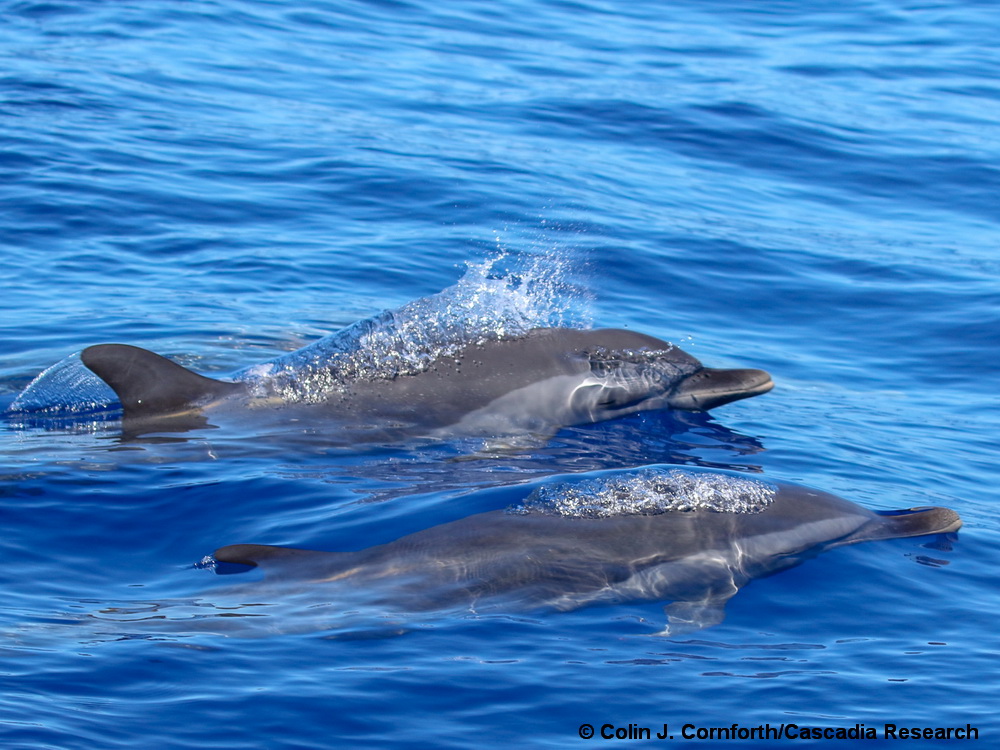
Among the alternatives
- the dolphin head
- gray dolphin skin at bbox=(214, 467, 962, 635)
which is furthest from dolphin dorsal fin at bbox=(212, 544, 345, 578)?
the dolphin head

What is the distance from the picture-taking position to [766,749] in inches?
220

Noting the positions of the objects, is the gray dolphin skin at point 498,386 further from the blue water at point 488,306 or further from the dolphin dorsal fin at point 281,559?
the dolphin dorsal fin at point 281,559

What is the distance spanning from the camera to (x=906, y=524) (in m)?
7.93

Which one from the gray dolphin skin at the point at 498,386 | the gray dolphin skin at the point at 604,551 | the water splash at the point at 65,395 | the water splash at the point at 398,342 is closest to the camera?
the gray dolphin skin at the point at 604,551

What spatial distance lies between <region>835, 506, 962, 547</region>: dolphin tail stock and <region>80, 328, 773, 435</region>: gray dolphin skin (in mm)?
2089

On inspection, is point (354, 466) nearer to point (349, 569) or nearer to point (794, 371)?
point (349, 569)

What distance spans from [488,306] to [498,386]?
30.5 inches

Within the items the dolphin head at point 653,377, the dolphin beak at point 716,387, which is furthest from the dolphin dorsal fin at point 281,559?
the dolphin beak at point 716,387

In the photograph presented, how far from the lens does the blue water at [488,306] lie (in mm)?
5980

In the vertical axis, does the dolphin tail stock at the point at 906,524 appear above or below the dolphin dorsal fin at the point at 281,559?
above

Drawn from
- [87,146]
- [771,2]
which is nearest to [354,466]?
[87,146]

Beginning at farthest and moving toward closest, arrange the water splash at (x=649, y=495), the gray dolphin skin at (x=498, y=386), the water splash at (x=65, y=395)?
the water splash at (x=65, y=395)
the gray dolphin skin at (x=498, y=386)
the water splash at (x=649, y=495)

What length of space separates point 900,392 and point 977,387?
798mm

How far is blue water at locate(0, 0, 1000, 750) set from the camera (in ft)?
19.6
